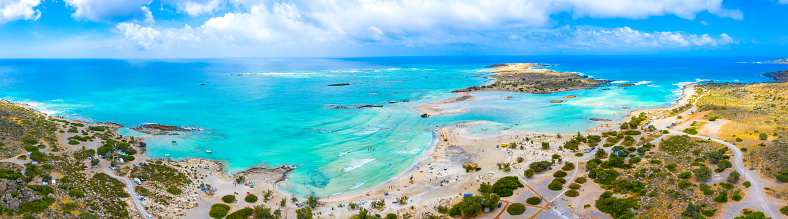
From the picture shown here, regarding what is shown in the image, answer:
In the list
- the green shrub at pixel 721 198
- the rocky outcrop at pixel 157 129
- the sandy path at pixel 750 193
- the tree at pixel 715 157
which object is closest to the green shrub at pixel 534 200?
the sandy path at pixel 750 193

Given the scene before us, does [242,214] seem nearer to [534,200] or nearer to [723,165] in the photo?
[534,200]

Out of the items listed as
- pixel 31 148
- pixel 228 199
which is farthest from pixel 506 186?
pixel 31 148

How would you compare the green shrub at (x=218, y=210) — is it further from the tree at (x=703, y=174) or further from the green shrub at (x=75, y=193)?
the tree at (x=703, y=174)

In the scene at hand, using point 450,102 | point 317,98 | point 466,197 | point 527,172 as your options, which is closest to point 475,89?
point 450,102

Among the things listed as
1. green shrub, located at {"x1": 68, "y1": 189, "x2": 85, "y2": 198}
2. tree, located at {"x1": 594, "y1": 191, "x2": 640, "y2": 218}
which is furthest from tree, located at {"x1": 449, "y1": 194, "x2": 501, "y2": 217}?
green shrub, located at {"x1": 68, "y1": 189, "x2": 85, "y2": 198}

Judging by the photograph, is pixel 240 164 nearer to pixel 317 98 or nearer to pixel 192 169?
pixel 192 169

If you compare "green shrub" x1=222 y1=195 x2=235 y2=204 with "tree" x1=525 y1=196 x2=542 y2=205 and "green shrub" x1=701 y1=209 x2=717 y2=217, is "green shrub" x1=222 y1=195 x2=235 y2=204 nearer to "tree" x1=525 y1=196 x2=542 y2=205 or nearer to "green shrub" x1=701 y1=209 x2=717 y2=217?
"tree" x1=525 y1=196 x2=542 y2=205
